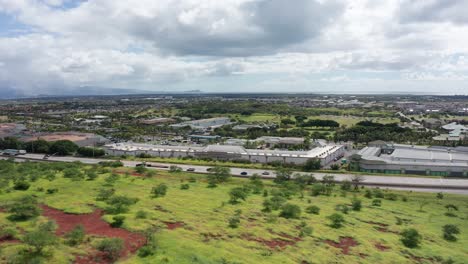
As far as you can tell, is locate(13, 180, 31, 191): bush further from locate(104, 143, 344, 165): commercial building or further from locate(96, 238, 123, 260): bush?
locate(104, 143, 344, 165): commercial building

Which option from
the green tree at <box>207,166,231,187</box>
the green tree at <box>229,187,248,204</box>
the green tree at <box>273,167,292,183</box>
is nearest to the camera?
the green tree at <box>229,187,248,204</box>

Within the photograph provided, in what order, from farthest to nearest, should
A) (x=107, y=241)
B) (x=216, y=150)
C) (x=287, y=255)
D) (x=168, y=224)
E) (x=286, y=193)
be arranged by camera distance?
(x=216, y=150) → (x=286, y=193) → (x=168, y=224) → (x=287, y=255) → (x=107, y=241)

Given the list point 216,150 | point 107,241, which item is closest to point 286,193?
point 107,241

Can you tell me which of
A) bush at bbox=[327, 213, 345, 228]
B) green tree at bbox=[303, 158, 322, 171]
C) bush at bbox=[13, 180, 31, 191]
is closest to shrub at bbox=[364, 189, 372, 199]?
bush at bbox=[327, 213, 345, 228]

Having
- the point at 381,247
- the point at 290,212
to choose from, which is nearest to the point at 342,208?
the point at 290,212

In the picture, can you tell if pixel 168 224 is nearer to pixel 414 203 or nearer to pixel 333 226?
pixel 333 226

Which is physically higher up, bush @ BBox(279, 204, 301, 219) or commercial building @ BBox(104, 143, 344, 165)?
bush @ BBox(279, 204, 301, 219)
